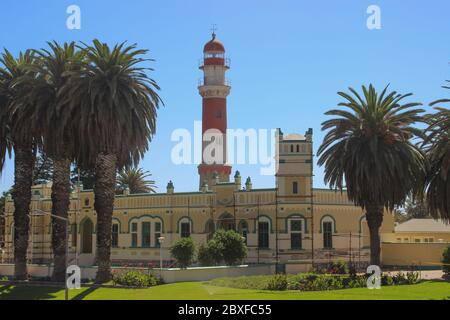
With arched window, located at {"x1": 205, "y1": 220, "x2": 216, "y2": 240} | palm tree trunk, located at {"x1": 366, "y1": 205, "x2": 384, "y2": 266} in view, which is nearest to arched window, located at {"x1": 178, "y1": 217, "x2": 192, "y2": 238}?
arched window, located at {"x1": 205, "y1": 220, "x2": 216, "y2": 240}

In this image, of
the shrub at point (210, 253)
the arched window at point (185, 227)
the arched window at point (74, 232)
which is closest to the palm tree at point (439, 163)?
the shrub at point (210, 253)

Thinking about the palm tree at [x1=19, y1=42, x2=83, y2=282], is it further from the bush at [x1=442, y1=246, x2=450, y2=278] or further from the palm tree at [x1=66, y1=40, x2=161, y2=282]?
the bush at [x1=442, y1=246, x2=450, y2=278]

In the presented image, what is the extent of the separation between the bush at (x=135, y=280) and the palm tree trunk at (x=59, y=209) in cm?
556

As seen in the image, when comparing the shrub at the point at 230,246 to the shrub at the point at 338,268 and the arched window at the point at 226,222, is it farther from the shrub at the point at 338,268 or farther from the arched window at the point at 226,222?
the arched window at the point at 226,222

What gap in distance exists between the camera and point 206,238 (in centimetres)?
5991

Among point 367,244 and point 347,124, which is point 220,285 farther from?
point 367,244

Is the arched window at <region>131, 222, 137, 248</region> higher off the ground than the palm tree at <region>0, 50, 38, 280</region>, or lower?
lower

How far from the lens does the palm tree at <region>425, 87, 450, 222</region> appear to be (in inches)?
1540

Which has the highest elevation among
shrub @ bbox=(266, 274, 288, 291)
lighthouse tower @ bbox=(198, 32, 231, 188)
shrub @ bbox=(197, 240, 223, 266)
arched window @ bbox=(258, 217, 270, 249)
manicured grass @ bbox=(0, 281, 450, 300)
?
lighthouse tower @ bbox=(198, 32, 231, 188)

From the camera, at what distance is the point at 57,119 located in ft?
152

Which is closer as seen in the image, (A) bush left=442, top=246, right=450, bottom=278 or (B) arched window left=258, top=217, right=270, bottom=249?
(A) bush left=442, top=246, right=450, bottom=278

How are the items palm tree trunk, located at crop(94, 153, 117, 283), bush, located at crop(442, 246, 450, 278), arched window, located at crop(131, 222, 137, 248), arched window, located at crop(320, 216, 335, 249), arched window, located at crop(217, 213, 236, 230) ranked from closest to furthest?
palm tree trunk, located at crop(94, 153, 117, 283)
bush, located at crop(442, 246, 450, 278)
arched window, located at crop(320, 216, 335, 249)
arched window, located at crop(217, 213, 236, 230)
arched window, located at crop(131, 222, 137, 248)

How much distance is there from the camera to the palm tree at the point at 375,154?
4409 cm

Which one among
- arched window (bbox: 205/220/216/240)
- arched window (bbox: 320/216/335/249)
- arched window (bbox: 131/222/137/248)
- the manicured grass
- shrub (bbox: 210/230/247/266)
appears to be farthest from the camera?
arched window (bbox: 131/222/137/248)
